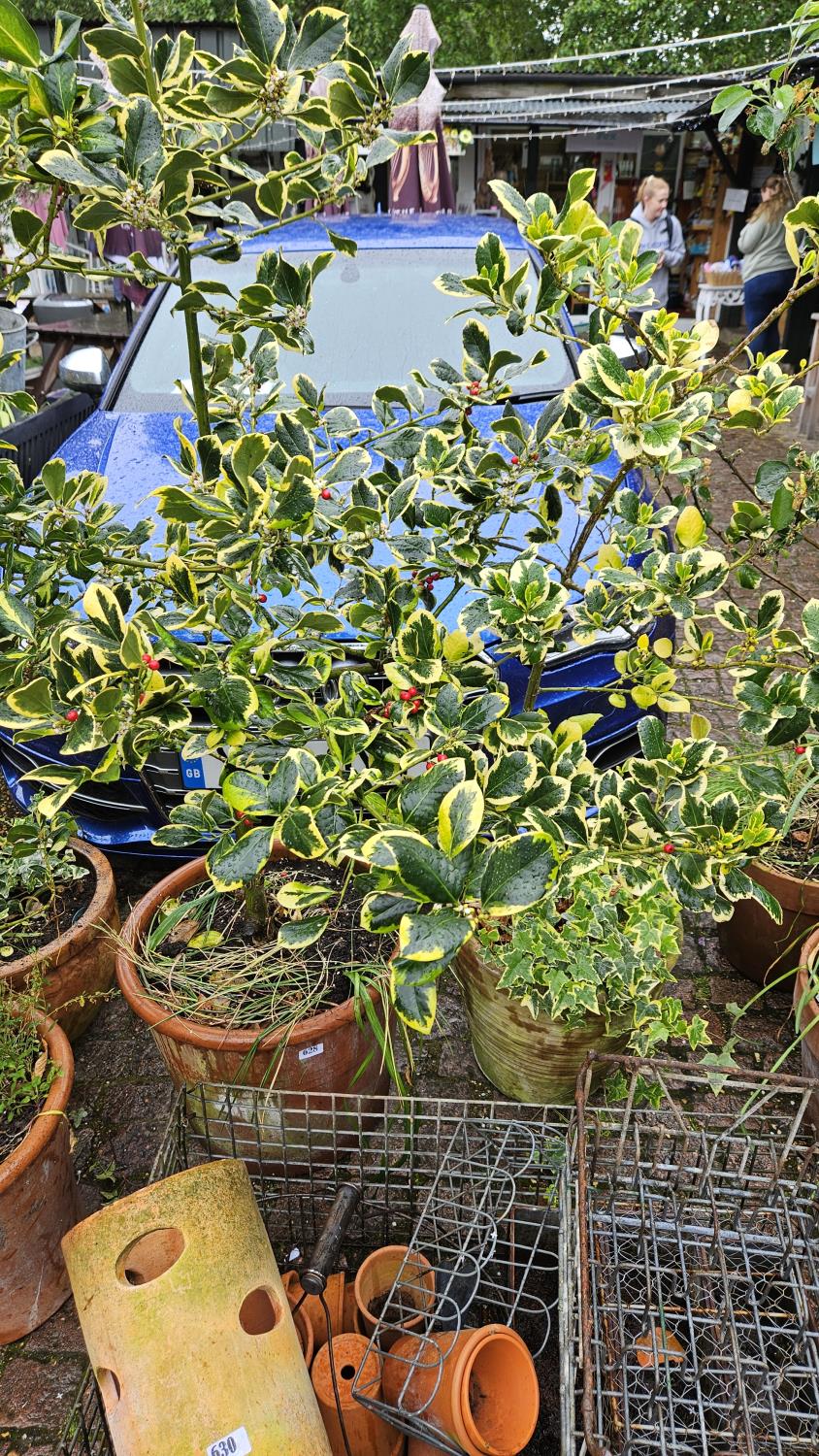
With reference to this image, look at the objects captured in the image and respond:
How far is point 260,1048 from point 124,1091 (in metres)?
0.81

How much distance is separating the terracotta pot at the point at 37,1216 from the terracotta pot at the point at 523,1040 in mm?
1004

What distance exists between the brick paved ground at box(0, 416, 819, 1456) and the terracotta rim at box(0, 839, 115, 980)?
39 cm

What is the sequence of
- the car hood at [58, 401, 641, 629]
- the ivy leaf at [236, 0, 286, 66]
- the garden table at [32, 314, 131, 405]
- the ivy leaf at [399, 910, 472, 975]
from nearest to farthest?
the ivy leaf at [399, 910, 472, 975] → the ivy leaf at [236, 0, 286, 66] → the car hood at [58, 401, 641, 629] → the garden table at [32, 314, 131, 405]

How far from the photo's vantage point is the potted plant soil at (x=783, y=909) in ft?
8.88

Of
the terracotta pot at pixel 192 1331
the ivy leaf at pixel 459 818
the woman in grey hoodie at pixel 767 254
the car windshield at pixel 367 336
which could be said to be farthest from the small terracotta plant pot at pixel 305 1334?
the woman in grey hoodie at pixel 767 254

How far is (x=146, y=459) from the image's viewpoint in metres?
3.51

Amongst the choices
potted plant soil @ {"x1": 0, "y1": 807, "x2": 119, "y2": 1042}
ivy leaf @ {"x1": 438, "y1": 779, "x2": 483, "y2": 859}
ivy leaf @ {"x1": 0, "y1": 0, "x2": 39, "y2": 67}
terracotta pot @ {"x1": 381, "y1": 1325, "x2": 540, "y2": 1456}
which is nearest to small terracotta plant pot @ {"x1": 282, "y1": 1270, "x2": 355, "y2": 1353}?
terracotta pot @ {"x1": 381, "y1": 1325, "x2": 540, "y2": 1456}

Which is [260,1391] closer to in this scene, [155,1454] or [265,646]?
[155,1454]

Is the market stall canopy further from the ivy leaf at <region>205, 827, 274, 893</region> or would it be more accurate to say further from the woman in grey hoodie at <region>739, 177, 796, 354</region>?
the ivy leaf at <region>205, 827, 274, 893</region>

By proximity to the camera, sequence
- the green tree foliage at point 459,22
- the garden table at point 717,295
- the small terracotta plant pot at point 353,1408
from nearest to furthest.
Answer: the small terracotta plant pot at point 353,1408 < the garden table at point 717,295 < the green tree foliage at point 459,22

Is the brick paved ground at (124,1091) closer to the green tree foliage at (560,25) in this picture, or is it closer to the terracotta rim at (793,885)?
the terracotta rim at (793,885)

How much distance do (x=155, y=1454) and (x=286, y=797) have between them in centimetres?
99

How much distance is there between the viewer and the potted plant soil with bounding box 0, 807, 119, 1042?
8.39 feet

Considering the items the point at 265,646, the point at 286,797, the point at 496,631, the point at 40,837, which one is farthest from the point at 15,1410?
the point at 496,631
